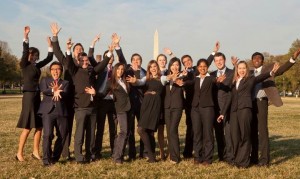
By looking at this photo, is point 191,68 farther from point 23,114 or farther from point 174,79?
point 23,114

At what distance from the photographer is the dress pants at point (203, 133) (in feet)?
25.4

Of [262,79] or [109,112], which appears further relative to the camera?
[109,112]

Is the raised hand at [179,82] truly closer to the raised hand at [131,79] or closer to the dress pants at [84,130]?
the raised hand at [131,79]

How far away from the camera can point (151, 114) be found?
26.4 ft

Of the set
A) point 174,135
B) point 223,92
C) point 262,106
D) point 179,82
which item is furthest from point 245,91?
point 174,135

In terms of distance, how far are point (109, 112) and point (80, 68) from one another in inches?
55.4

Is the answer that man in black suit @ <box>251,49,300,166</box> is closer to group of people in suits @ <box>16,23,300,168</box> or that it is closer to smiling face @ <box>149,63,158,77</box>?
group of people in suits @ <box>16,23,300,168</box>

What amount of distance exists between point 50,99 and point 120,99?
1565 mm

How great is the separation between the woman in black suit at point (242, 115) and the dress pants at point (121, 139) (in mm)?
2393

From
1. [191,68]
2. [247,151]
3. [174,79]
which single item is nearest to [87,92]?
[174,79]

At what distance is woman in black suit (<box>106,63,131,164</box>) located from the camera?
7.96 m

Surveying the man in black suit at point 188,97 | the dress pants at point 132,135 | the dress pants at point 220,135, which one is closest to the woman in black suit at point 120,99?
the dress pants at point 132,135

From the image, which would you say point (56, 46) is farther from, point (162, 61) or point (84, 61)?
point (162, 61)

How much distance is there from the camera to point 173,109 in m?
8.00
